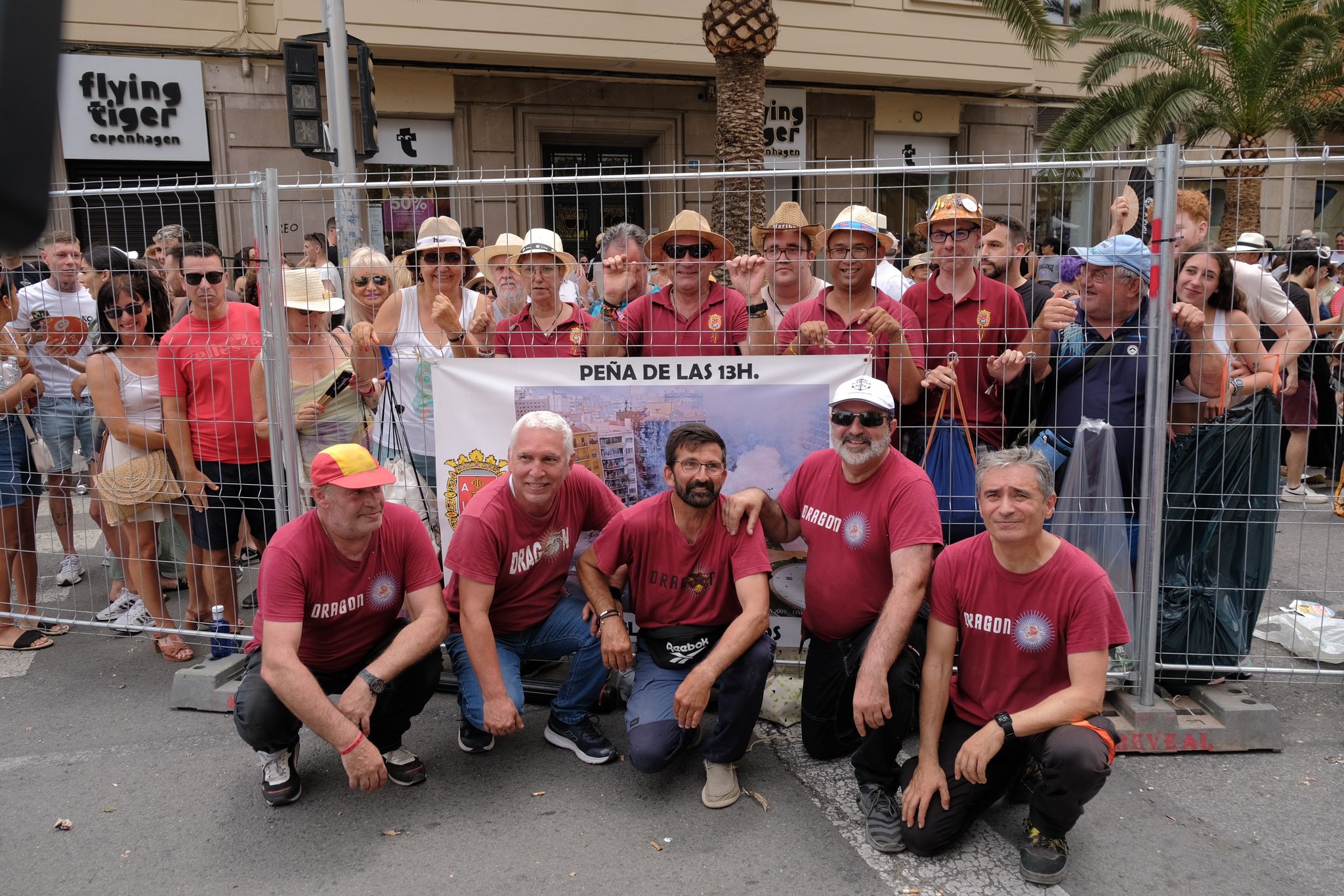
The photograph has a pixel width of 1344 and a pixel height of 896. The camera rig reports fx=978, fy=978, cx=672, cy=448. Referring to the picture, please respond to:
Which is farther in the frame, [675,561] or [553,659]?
[553,659]

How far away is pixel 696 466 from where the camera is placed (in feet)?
12.2

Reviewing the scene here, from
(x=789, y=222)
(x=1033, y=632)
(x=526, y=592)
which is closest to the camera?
(x=1033, y=632)

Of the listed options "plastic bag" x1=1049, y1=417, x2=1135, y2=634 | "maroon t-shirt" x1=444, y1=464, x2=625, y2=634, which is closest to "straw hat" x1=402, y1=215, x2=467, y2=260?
"maroon t-shirt" x1=444, y1=464, x2=625, y2=634

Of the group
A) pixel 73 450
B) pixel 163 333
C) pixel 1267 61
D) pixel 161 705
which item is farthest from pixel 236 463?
pixel 1267 61

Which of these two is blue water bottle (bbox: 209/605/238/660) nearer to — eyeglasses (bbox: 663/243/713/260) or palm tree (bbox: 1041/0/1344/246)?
eyeglasses (bbox: 663/243/713/260)

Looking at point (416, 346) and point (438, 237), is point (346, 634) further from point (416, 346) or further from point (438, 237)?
point (438, 237)

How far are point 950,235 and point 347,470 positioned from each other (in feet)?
9.02

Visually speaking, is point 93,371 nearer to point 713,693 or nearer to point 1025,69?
point 713,693

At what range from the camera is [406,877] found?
313 centimetres

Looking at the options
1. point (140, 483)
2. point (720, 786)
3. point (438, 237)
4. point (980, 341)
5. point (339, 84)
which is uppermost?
point (339, 84)

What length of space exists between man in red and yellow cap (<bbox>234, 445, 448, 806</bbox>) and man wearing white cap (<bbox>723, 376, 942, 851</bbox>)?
1274 millimetres

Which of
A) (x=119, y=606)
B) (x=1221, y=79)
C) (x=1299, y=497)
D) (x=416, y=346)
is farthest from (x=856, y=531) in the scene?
(x=1221, y=79)

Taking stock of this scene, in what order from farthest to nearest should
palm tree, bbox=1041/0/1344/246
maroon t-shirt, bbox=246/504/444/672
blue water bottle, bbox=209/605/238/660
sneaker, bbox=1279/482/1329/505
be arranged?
palm tree, bbox=1041/0/1344/246, sneaker, bbox=1279/482/1329/505, blue water bottle, bbox=209/605/238/660, maroon t-shirt, bbox=246/504/444/672

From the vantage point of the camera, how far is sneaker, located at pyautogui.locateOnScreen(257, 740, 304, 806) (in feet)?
11.7
